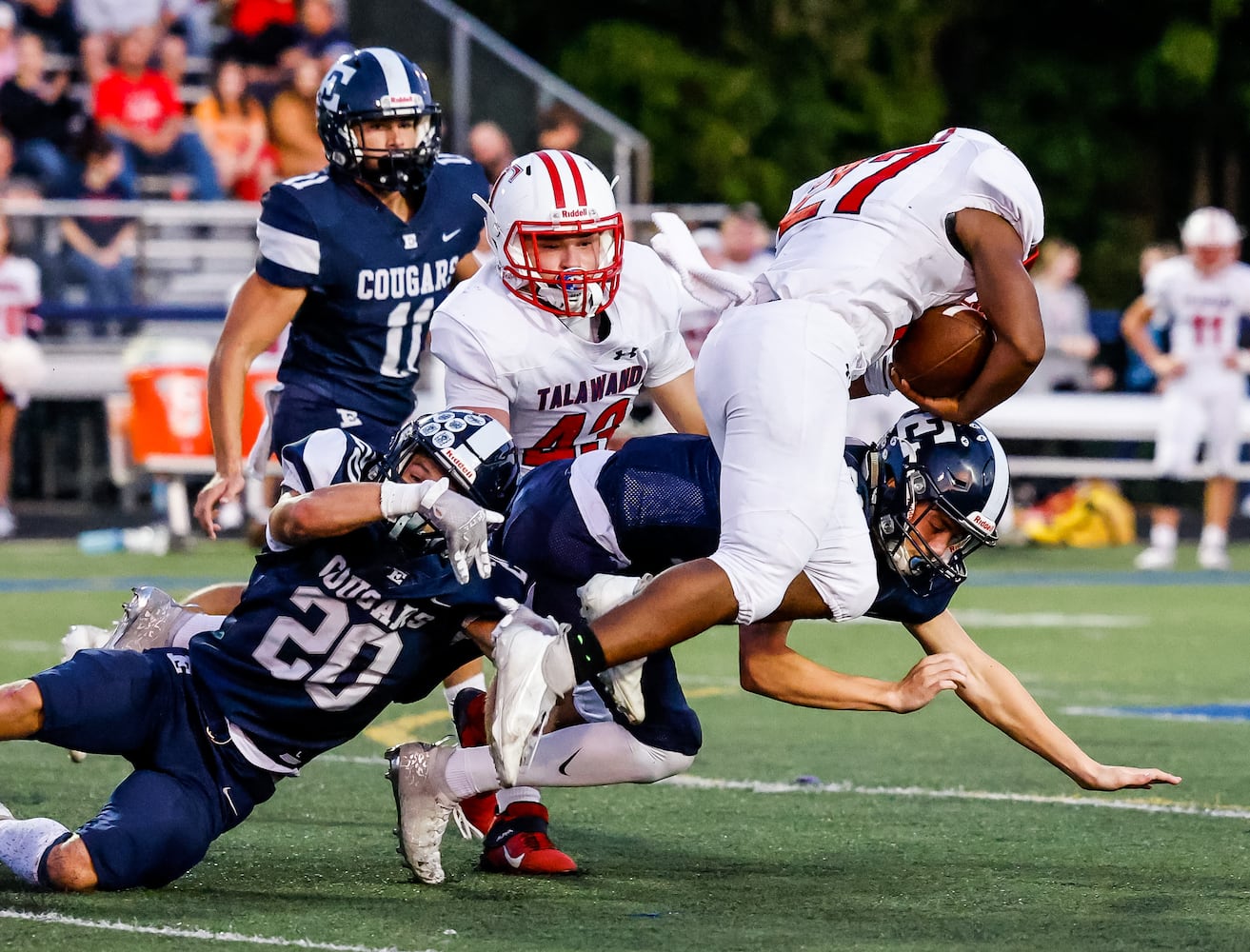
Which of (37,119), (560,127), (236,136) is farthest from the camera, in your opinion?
(236,136)

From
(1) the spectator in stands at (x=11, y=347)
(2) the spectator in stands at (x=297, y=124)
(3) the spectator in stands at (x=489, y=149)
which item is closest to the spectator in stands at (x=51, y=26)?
(2) the spectator in stands at (x=297, y=124)

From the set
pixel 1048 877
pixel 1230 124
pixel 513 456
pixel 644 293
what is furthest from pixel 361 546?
pixel 1230 124

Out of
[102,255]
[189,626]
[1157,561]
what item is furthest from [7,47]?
[189,626]

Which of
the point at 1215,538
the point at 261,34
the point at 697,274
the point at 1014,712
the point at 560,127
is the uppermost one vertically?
the point at 261,34

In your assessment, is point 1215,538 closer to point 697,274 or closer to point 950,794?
point 950,794

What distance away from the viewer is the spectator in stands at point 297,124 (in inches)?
515

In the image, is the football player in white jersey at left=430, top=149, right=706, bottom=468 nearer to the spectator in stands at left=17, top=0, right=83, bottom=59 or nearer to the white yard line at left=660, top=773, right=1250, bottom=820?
the white yard line at left=660, top=773, right=1250, bottom=820

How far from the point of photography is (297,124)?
1322cm

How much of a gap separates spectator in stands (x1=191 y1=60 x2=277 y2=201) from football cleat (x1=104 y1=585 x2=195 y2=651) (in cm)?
872

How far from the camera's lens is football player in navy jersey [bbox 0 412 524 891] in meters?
3.92

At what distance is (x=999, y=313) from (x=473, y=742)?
1.42 metres

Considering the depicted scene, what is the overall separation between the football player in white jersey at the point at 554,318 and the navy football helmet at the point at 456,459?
63cm

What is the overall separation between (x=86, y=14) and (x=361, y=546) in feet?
36.0

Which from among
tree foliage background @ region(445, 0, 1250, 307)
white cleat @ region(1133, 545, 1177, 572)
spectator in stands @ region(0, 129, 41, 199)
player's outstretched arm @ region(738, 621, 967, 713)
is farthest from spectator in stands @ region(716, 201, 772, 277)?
player's outstretched arm @ region(738, 621, 967, 713)
